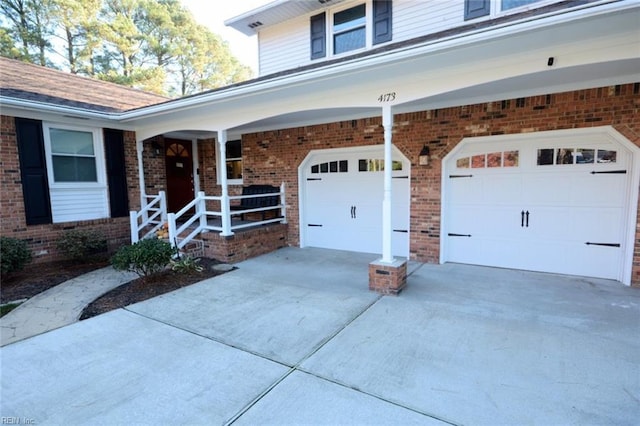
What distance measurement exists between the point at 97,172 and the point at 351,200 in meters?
5.62

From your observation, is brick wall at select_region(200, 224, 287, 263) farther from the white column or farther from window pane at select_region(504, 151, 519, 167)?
window pane at select_region(504, 151, 519, 167)

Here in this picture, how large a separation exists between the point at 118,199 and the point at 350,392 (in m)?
7.16

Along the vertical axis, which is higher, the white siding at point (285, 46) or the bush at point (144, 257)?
the white siding at point (285, 46)

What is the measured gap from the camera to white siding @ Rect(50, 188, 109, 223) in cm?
638

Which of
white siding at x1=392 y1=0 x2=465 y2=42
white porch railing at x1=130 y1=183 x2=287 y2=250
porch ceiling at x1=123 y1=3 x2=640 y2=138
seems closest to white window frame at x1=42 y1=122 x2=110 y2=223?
white porch railing at x1=130 y1=183 x2=287 y2=250

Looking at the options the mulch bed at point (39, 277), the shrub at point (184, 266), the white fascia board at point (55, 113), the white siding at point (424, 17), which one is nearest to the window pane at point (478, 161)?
the white siding at point (424, 17)

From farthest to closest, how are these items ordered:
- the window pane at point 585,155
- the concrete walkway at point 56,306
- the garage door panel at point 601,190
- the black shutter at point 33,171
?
the black shutter at point 33,171 → the window pane at point 585,155 → the garage door panel at point 601,190 → the concrete walkway at point 56,306

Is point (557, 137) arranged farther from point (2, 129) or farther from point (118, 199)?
point (2, 129)

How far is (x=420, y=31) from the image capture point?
22.1ft

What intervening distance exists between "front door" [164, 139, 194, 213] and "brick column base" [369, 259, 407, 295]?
6.56 metres

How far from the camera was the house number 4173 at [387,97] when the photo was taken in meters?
4.43

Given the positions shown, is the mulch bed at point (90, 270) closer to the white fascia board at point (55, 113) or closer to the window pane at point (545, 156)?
the white fascia board at point (55, 113)

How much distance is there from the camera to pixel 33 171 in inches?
237

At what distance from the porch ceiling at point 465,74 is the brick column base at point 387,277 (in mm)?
2238
